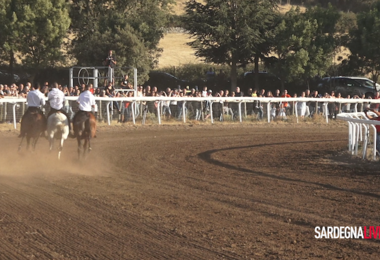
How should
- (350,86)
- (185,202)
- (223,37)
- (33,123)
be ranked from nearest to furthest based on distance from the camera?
(185,202) → (33,123) → (350,86) → (223,37)

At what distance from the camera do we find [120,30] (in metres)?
42.8

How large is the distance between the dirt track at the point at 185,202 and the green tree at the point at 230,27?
80.2ft

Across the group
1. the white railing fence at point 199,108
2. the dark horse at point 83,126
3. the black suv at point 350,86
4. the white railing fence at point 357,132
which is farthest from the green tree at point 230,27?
the dark horse at point 83,126

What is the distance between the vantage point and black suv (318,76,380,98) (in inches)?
1554

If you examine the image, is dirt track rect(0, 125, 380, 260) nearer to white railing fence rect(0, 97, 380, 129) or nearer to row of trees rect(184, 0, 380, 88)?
white railing fence rect(0, 97, 380, 129)

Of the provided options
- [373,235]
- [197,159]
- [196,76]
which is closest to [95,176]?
[197,159]

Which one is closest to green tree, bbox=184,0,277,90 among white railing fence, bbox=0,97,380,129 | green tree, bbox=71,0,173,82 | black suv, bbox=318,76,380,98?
green tree, bbox=71,0,173,82

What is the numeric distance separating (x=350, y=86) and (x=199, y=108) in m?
16.0

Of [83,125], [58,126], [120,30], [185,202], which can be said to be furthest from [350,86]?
[185,202]

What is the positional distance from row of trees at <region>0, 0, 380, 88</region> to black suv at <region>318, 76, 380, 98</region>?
3.70 feet

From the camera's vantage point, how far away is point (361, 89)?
39750 millimetres

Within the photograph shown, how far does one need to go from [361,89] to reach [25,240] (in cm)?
3526

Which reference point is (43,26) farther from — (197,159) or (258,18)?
(197,159)

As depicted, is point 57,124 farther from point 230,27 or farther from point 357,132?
point 230,27
